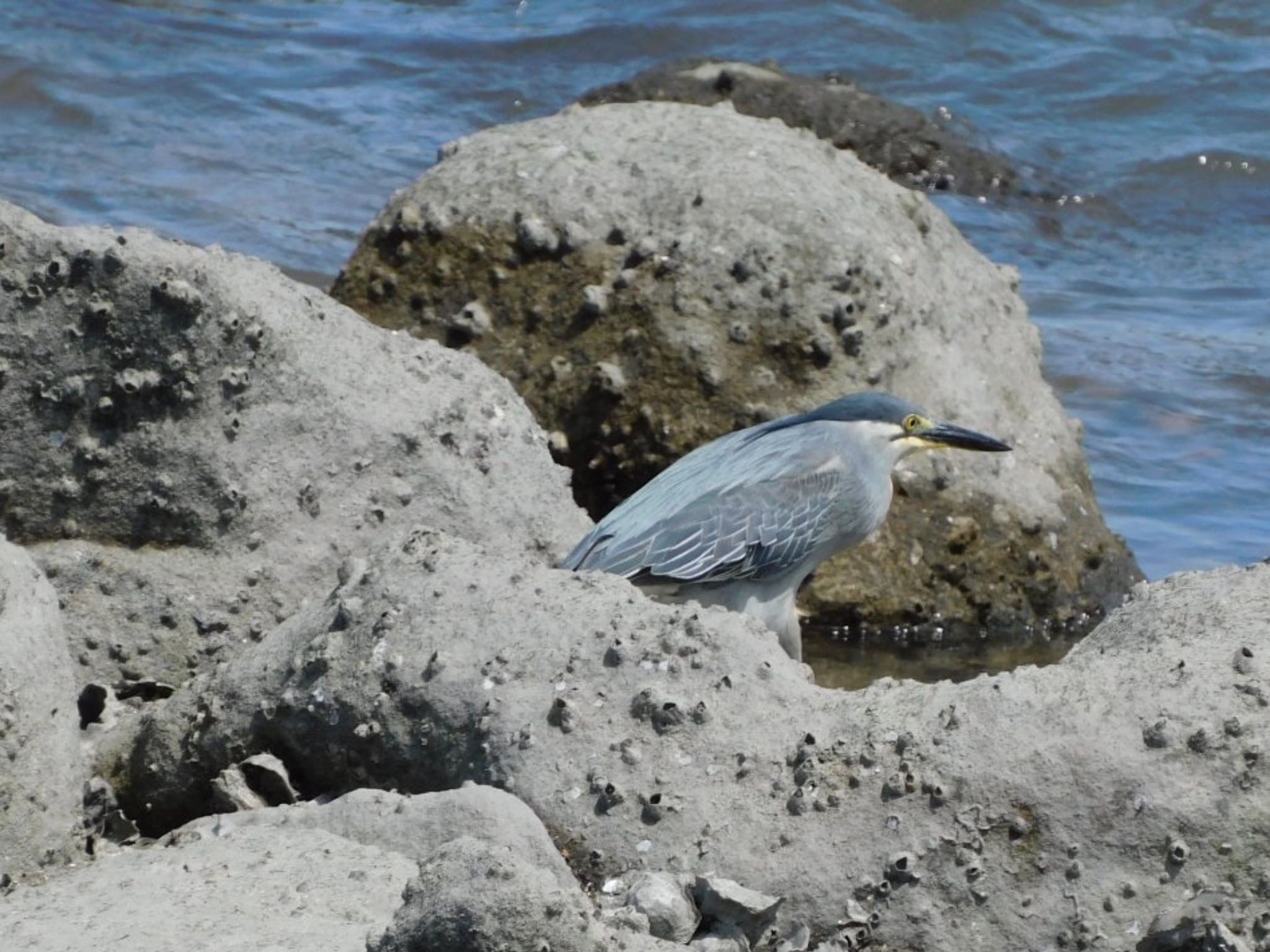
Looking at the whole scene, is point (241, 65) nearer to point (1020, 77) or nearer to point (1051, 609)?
point (1020, 77)

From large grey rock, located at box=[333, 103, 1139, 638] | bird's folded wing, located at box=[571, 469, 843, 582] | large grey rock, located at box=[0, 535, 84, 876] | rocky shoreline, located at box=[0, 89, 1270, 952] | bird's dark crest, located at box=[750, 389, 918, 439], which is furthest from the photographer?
large grey rock, located at box=[333, 103, 1139, 638]

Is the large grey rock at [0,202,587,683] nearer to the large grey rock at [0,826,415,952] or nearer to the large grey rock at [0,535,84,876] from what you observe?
the large grey rock at [0,535,84,876]

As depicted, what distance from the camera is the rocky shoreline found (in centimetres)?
363

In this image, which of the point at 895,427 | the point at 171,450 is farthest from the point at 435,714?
the point at 895,427

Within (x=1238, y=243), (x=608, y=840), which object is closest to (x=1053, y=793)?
(x=608, y=840)

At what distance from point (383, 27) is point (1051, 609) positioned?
994cm

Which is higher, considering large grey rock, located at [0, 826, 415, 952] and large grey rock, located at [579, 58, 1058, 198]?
large grey rock, located at [0, 826, 415, 952]

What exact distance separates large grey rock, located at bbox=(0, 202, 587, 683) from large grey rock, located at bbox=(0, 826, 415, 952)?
119 cm

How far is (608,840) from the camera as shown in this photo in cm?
381

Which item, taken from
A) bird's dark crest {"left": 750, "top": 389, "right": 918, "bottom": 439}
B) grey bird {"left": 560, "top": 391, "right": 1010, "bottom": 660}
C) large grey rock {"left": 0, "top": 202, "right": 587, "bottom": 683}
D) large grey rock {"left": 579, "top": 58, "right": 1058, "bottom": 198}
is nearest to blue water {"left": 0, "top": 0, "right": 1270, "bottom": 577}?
large grey rock {"left": 579, "top": 58, "right": 1058, "bottom": 198}

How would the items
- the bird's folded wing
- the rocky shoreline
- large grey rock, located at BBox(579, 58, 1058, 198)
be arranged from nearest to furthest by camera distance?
the rocky shoreline < the bird's folded wing < large grey rock, located at BBox(579, 58, 1058, 198)

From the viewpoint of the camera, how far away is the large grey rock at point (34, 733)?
3.84 metres

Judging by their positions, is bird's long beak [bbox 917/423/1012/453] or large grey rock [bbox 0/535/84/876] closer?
large grey rock [bbox 0/535/84/876]

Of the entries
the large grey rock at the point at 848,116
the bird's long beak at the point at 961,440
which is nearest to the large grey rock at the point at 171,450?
the bird's long beak at the point at 961,440
